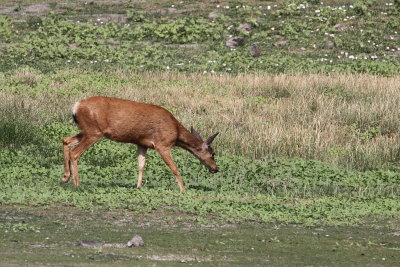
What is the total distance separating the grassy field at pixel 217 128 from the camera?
1195 cm

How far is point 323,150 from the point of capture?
19734 mm

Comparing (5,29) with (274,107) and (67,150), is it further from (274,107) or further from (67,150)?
(67,150)

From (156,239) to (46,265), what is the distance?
2.15 metres

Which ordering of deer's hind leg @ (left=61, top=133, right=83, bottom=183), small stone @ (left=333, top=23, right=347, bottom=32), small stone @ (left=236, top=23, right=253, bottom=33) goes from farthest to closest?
small stone @ (left=333, top=23, right=347, bottom=32) → small stone @ (left=236, top=23, right=253, bottom=33) → deer's hind leg @ (left=61, top=133, right=83, bottom=183)

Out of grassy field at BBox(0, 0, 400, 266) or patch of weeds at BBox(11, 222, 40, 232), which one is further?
grassy field at BBox(0, 0, 400, 266)

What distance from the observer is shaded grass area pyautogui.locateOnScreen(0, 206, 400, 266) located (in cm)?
1036

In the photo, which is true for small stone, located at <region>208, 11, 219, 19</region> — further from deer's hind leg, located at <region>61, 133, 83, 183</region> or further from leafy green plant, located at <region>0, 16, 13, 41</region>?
deer's hind leg, located at <region>61, 133, 83, 183</region>

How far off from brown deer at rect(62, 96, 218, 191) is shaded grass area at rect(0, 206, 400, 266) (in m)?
2.99

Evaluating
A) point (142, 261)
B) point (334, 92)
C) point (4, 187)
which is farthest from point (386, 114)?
point (142, 261)

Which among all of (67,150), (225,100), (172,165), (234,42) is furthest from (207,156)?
(234,42)

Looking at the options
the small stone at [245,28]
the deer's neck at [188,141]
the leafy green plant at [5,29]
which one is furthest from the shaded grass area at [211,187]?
the small stone at [245,28]

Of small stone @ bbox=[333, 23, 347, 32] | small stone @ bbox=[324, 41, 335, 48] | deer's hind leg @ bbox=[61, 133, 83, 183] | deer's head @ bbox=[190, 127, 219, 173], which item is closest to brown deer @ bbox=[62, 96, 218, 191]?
deer's hind leg @ bbox=[61, 133, 83, 183]

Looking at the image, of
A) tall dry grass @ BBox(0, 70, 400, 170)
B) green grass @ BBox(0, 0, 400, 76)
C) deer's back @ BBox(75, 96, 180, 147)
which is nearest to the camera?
deer's back @ BBox(75, 96, 180, 147)

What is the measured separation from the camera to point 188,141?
57.3 ft
